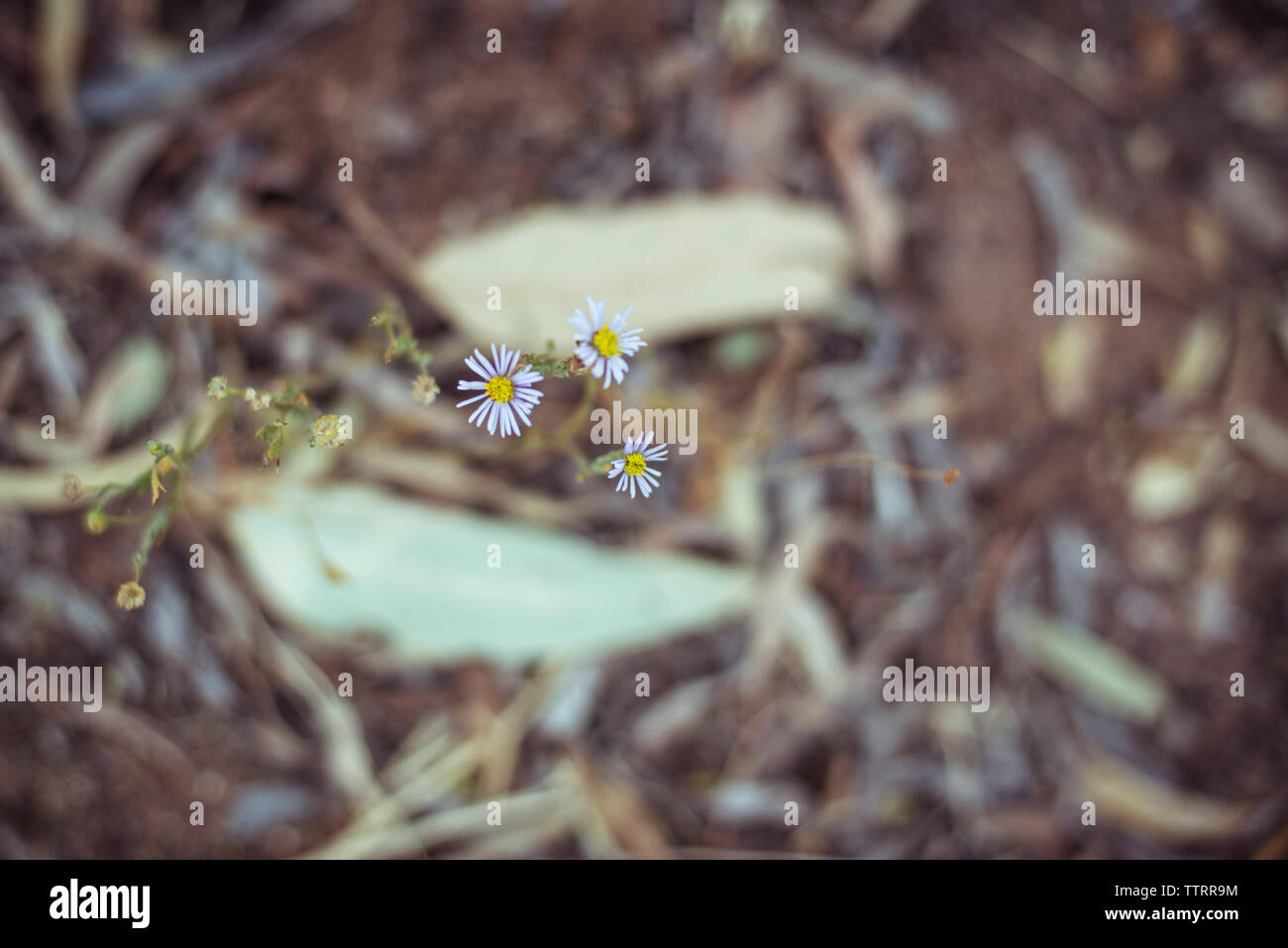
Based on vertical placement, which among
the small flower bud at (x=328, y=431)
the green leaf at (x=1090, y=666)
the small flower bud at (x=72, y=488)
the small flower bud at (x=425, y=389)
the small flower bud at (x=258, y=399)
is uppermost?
the small flower bud at (x=425, y=389)

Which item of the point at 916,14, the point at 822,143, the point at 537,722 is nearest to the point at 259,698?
the point at 537,722

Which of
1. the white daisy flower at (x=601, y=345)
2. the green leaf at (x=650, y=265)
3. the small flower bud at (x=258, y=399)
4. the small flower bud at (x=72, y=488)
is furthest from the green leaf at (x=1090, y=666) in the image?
the small flower bud at (x=72, y=488)

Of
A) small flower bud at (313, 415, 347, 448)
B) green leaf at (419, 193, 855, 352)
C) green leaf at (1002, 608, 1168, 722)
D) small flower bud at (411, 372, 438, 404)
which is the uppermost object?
green leaf at (419, 193, 855, 352)

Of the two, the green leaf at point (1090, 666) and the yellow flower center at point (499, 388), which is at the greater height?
the yellow flower center at point (499, 388)

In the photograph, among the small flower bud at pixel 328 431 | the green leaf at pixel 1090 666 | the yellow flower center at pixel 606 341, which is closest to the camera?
the small flower bud at pixel 328 431

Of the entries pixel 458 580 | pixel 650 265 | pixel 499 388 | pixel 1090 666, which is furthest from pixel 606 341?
pixel 1090 666

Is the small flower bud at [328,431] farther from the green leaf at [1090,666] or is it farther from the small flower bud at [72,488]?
the green leaf at [1090,666]

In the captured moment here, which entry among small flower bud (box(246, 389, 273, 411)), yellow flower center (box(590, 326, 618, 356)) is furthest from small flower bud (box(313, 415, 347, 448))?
yellow flower center (box(590, 326, 618, 356))

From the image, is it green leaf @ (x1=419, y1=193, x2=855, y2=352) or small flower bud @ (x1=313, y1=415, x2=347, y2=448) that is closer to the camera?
small flower bud @ (x1=313, y1=415, x2=347, y2=448)

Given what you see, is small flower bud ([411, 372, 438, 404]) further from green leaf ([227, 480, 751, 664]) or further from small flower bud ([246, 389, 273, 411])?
green leaf ([227, 480, 751, 664])
